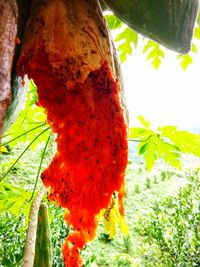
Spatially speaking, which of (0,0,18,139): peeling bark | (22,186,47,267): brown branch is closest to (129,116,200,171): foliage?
(22,186,47,267): brown branch

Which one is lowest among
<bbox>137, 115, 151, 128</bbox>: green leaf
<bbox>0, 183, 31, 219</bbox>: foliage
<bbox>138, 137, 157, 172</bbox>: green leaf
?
<bbox>0, 183, 31, 219</bbox>: foliage

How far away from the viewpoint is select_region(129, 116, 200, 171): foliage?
Result: 1973 mm

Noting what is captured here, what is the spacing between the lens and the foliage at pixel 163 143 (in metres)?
1.97

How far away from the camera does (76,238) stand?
58cm

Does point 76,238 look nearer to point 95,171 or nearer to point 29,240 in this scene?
point 95,171

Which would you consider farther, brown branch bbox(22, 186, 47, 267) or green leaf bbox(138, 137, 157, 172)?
green leaf bbox(138, 137, 157, 172)

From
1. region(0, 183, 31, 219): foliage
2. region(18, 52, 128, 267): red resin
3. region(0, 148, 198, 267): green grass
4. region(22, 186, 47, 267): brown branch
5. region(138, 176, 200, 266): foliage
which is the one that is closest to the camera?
region(18, 52, 128, 267): red resin

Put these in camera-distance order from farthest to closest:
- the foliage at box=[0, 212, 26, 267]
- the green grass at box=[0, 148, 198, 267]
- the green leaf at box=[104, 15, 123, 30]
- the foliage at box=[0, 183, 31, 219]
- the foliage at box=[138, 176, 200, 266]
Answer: the foliage at box=[138, 176, 200, 266] → the green grass at box=[0, 148, 198, 267] → the foliage at box=[0, 212, 26, 267] → the foliage at box=[0, 183, 31, 219] → the green leaf at box=[104, 15, 123, 30]

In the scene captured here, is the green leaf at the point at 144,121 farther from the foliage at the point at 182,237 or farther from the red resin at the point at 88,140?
the foliage at the point at 182,237

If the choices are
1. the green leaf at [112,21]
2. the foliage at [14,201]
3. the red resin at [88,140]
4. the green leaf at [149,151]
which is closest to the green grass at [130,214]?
the foliage at [14,201]

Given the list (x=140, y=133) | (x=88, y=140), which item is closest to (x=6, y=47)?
(x=88, y=140)

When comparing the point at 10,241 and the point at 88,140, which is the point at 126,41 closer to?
the point at 88,140

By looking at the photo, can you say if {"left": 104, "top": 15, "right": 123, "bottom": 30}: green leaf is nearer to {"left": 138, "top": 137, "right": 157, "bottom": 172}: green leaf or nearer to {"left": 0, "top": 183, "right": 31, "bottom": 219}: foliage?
{"left": 138, "top": 137, "right": 157, "bottom": 172}: green leaf

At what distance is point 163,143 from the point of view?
6.60 ft
